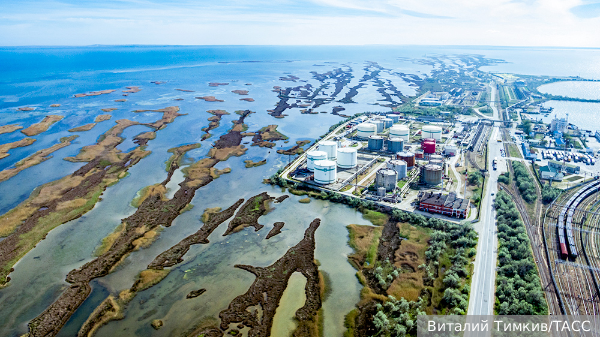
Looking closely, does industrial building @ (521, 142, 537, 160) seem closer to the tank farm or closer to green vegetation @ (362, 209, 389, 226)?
the tank farm

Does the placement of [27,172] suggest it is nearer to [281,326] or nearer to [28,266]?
[28,266]

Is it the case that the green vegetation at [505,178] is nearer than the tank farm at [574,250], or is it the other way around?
the tank farm at [574,250]

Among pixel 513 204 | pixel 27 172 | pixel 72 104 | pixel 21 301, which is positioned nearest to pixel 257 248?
pixel 21 301

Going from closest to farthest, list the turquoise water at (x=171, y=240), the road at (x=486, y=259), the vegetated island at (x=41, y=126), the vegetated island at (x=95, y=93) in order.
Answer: the road at (x=486, y=259) < the turquoise water at (x=171, y=240) < the vegetated island at (x=41, y=126) < the vegetated island at (x=95, y=93)

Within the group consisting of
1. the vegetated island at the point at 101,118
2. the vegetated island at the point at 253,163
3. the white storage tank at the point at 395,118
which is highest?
the white storage tank at the point at 395,118

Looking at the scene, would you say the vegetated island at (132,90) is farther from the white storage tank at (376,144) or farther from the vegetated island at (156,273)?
the vegetated island at (156,273)

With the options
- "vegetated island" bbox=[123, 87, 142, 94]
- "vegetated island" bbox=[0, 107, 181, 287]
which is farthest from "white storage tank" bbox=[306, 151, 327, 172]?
"vegetated island" bbox=[123, 87, 142, 94]

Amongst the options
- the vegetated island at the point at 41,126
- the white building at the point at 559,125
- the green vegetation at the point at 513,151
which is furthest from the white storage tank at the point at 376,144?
the vegetated island at the point at 41,126
